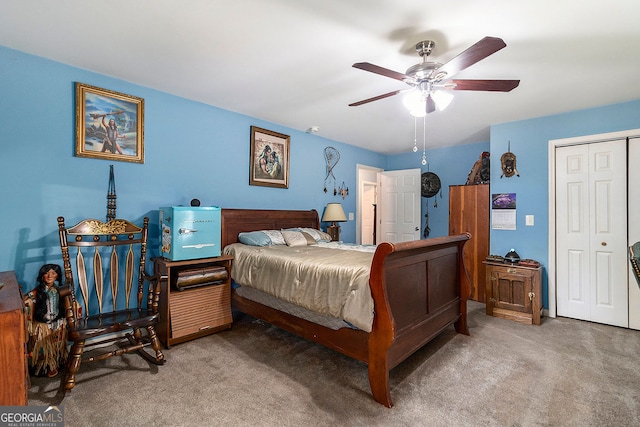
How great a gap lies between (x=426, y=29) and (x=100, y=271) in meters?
3.08

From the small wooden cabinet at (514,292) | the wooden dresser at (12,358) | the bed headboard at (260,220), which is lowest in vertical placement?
the small wooden cabinet at (514,292)

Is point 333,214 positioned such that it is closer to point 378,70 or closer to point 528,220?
point 528,220

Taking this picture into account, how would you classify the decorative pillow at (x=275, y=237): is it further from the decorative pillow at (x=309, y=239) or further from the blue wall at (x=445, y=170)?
the blue wall at (x=445, y=170)

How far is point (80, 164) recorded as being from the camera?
252 cm

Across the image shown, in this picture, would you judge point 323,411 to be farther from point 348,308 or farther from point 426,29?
point 426,29

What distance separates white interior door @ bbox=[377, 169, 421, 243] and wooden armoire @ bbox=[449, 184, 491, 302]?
3.40 feet

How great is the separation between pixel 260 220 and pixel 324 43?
2.30 m

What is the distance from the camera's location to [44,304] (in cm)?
212

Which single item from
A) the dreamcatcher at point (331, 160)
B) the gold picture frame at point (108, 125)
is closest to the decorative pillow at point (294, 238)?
the dreamcatcher at point (331, 160)

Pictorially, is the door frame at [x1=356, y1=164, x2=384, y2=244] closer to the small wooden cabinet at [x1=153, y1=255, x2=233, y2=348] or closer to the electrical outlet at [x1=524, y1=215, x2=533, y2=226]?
the electrical outlet at [x1=524, y1=215, x2=533, y2=226]

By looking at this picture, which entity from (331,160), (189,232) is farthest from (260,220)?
(331,160)

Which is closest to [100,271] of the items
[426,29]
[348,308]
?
[348,308]

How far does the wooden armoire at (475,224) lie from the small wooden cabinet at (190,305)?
326cm

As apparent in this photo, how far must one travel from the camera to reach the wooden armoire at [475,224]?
4039 millimetres
